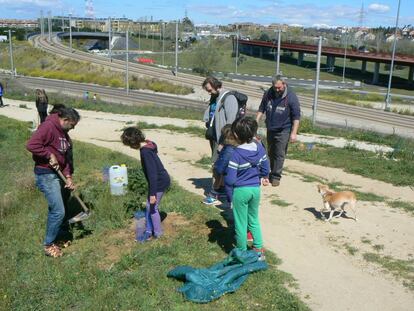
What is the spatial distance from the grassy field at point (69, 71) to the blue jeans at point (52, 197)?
49571 millimetres

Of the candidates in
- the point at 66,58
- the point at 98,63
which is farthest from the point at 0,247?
the point at 66,58

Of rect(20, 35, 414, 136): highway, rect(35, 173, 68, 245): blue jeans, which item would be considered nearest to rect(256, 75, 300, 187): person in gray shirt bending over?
rect(35, 173, 68, 245): blue jeans

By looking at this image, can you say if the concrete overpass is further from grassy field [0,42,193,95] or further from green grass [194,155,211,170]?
green grass [194,155,211,170]

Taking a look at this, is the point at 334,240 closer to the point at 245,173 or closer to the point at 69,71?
the point at 245,173

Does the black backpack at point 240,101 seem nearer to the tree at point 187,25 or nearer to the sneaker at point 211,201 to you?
the sneaker at point 211,201

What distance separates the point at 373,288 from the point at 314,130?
44.6 feet

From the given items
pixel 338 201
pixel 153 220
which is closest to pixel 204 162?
pixel 338 201

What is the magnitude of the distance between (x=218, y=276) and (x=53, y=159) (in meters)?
2.34

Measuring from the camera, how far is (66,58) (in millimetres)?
74938

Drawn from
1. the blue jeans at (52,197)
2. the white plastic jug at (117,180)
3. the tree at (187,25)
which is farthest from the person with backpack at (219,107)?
the tree at (187,25)

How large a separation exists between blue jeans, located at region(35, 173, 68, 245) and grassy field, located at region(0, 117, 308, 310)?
1.28 ft

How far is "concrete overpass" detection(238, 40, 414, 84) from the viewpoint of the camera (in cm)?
7438

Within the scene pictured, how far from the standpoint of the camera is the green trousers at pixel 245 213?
17.2 feet

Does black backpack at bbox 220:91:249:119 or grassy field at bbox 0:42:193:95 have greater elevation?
black backpack at bbox 220:91:249:119
